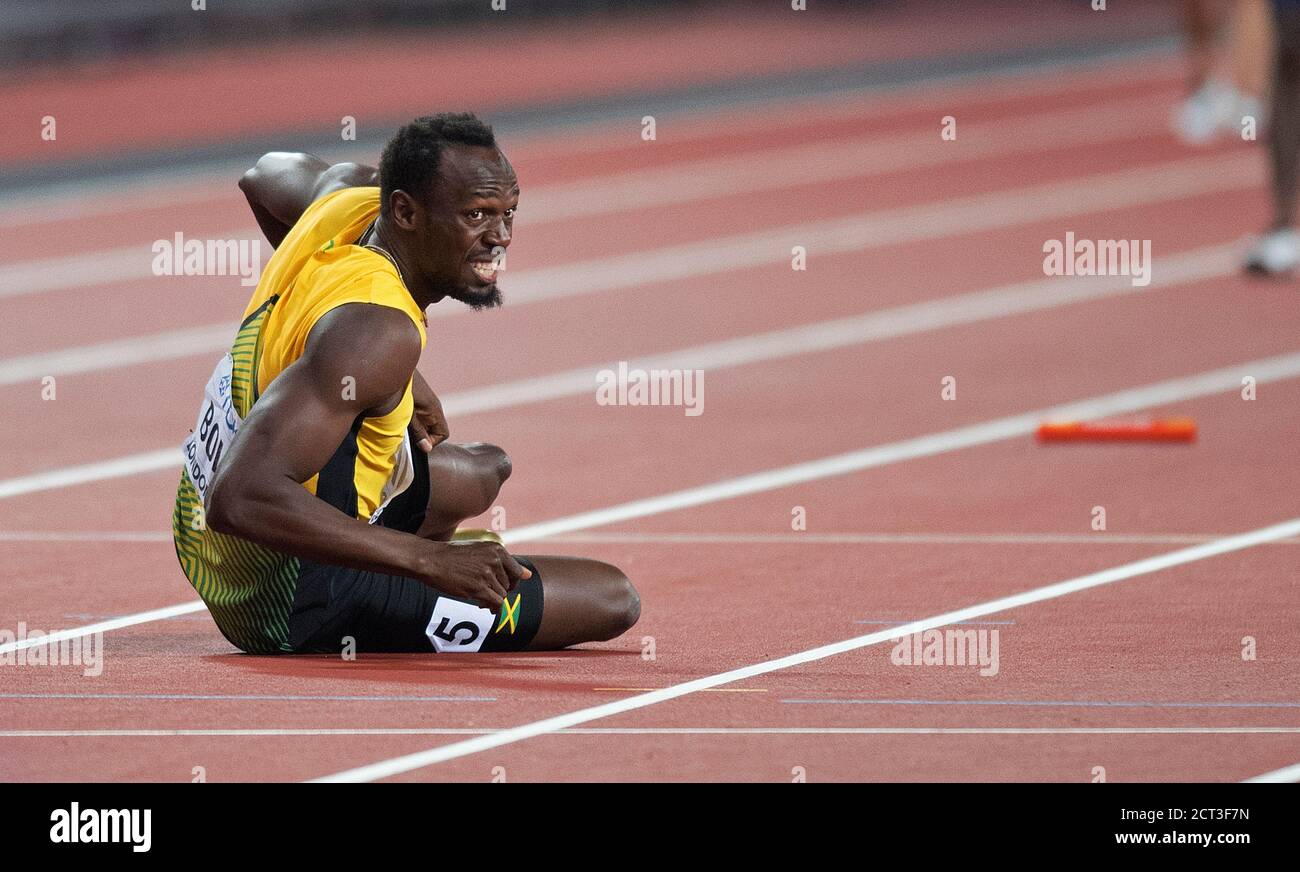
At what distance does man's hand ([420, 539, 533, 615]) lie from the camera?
5.49 m

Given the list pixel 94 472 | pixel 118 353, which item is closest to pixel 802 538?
pixel 94 472

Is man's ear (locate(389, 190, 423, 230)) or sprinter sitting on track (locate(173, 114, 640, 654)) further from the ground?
man's ear (locate(389, 190, 423, 230))

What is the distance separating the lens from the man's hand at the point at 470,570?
549cm

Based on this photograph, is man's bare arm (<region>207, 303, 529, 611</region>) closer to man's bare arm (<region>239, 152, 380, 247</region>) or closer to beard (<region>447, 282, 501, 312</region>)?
beard (<region>447, 282, 501, 312</region>)

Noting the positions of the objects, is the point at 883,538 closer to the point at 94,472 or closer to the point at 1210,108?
the point at 94,472

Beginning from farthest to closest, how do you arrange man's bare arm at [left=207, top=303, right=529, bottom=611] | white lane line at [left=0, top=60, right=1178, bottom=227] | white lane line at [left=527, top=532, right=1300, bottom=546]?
white lane line at [left=0, top=60, right=1178, bottom=227] < white lane line at [left=527, top=532, right=1300, bottom=546] < man's bare arm at [left=207, top=303, right=529, bottom=611]

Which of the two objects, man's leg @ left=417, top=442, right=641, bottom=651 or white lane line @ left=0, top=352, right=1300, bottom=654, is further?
white lane line @ left=0, top=352, right=1300, bottom=654

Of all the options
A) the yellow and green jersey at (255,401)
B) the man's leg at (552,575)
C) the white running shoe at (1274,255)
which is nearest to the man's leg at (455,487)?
the man's leg at (552,575)

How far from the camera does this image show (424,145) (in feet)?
18.8

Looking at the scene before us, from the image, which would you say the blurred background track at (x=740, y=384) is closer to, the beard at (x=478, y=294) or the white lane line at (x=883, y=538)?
the white lane line at (x=883, y=538)

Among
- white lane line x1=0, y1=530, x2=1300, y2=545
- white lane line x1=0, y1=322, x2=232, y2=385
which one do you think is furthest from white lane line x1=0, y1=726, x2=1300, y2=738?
white lane line x1=0, y1=322, x2=232, y2=385

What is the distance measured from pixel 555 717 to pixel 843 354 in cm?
669

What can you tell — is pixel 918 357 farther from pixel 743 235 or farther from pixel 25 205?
pixel 25 205
